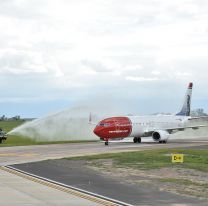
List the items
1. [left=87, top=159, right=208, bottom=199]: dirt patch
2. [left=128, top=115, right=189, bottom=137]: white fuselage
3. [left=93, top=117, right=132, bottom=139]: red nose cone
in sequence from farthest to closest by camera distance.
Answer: [left=128, top=115, right=189, bottom=137]: white fuselage → [left=93, top=117, right=132, bottom=139]: red nose cone → [left=87, top=159, right=208, bottom=199]: dirt patch

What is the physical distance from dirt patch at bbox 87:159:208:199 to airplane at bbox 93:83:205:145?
2823 cm

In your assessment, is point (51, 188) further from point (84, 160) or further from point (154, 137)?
point (154, 137)

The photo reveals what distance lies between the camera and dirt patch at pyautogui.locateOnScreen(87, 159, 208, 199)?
2255 centimetres

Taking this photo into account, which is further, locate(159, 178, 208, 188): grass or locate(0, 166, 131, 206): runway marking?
locate(159, 178, 208, 188): grass

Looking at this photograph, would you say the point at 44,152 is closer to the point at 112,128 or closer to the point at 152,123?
the point at 112,128

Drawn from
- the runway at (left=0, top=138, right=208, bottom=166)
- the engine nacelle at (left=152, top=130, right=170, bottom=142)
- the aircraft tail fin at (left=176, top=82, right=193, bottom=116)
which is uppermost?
the aircraft tail fin at (left=176, top=82, right=193, bottom=116)

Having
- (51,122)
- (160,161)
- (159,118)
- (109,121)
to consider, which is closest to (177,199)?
(160,161)

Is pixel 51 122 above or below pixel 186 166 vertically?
above

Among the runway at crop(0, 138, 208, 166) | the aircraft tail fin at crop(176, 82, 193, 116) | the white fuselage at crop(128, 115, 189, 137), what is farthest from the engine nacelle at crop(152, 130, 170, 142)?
the aircraft tail fin at crop(176, 82, 193, 116)

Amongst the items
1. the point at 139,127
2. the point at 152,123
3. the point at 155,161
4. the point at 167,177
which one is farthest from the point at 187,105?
the point at 167,177

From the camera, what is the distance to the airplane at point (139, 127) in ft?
210

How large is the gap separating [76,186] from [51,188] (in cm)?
137

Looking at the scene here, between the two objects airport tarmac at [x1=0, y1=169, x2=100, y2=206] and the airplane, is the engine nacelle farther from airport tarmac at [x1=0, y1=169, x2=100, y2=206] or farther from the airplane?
airport tarmac at [x1=0, y1=169, x2=100, y2=206]

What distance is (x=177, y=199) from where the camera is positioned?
19578 mm
